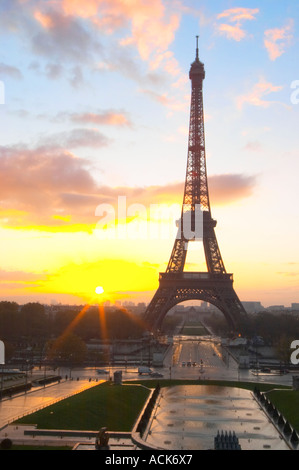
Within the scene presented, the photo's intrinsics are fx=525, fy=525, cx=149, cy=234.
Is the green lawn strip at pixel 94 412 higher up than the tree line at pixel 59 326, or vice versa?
the tree line at pixel 59 326

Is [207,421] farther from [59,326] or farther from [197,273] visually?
[59,326]

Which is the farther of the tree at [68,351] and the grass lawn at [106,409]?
the tree at [68,351]

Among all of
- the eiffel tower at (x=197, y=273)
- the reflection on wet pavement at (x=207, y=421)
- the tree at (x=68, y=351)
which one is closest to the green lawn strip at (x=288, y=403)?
the reflection on wet pavement at (x=207, y=421)

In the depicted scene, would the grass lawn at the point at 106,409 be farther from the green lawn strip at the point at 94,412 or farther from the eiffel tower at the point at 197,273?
the eiffel tower at the point at 197,273

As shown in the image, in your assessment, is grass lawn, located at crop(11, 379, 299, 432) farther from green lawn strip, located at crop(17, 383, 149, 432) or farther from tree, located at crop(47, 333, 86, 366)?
tree, located at crop(47, 333, 86, 366)

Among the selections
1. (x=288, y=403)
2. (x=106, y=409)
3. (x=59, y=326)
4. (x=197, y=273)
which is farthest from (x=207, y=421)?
(x=59, y=326)
